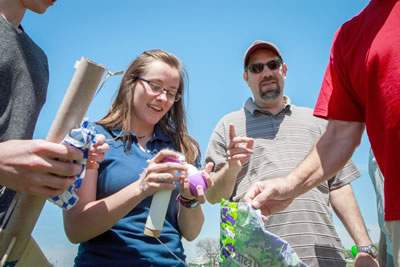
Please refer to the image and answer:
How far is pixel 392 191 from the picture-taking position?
1540mm

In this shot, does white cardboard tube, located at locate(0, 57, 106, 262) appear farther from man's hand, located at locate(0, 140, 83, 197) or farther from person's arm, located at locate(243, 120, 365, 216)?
person's arm, located at locate(243, 120, 365, 216)

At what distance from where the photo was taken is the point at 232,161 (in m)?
2.55

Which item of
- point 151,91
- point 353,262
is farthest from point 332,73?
point 353,262

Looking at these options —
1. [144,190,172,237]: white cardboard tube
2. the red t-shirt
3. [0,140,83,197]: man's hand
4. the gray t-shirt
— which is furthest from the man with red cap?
[0,140,83,197]: man's hand

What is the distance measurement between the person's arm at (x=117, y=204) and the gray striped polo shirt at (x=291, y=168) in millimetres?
1403

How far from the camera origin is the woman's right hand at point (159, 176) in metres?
1.77

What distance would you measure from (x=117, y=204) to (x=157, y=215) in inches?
8.3

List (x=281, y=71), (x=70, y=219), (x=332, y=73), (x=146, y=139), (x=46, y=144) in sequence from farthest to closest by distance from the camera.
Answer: (x=281, y=71) → (x=146, y=139) → (x=332, y=73) → (x=70, y=219) → (x=46, y=144)

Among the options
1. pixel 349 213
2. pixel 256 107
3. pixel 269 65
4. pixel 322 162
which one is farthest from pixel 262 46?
pixel 322 162

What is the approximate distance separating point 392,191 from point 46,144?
56.0 inches

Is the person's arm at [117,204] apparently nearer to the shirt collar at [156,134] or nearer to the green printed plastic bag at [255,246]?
the green printed plastic bag at [255,246]

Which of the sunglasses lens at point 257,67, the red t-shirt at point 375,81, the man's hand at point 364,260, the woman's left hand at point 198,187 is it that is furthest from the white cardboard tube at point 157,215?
the sunglasses lens at point 257,67

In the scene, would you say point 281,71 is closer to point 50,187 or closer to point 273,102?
point 273,102

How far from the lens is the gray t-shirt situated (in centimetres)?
154
